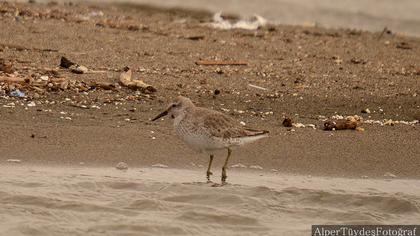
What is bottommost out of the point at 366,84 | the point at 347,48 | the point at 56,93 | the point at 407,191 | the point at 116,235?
the point at 116,235

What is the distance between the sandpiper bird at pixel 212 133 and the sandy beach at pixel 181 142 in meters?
0.26

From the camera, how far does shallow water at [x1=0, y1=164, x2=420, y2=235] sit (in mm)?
7020

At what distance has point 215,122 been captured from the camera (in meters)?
8.20

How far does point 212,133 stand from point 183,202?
30.5 inches

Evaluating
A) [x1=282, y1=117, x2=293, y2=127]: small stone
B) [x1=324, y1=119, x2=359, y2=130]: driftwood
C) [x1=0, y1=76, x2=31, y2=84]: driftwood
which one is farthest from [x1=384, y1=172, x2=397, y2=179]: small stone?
[x1=0, y1=76, x2=31, y2=84]: driftwood

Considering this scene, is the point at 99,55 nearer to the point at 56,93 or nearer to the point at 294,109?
the point at 56,93

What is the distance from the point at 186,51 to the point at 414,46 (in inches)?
154

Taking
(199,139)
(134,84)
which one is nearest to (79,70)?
(134,84)

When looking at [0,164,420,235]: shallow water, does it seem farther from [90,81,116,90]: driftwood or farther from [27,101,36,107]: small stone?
[90,81,116,90]: driftwood

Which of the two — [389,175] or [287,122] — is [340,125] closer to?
[287,122]

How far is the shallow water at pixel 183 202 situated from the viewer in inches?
276

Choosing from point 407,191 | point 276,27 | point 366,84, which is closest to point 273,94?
point 366,84

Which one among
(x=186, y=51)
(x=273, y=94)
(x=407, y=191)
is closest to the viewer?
(x=407, y=191)

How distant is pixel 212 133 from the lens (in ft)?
26.6
